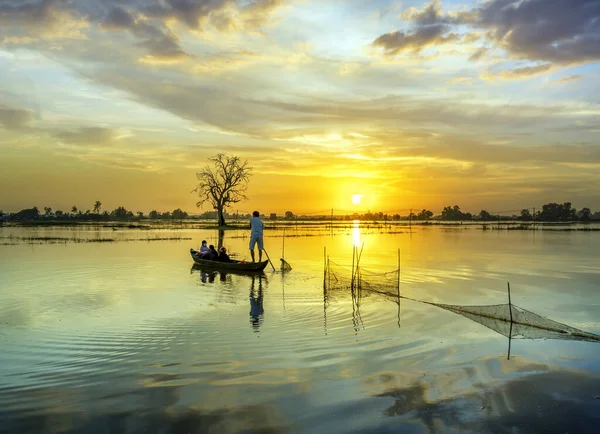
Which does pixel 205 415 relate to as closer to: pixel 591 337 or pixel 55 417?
pixel 55 417

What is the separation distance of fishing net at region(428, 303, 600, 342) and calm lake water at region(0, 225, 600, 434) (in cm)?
37

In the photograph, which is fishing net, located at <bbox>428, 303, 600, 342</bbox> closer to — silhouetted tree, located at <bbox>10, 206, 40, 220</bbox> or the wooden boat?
the wooden boat

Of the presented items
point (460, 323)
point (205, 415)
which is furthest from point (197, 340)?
point (460, 323)

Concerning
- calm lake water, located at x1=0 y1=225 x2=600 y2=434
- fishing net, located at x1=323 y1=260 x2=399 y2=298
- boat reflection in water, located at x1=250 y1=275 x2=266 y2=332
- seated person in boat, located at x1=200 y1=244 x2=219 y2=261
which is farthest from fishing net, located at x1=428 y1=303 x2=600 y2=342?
seated person in boat, located at x1=200 y1=244 x2=219 y2=261

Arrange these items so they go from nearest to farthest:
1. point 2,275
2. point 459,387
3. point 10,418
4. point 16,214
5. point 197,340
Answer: point 10,418
point 459,387
point 197,340
point 2,275
point 16,214

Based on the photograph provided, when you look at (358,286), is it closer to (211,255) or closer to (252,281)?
(252,281)

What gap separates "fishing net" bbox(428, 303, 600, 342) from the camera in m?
10.1

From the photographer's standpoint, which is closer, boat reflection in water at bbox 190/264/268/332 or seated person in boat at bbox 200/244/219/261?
boat reflection in water at bbox 190/264/268/332

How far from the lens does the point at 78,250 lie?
31.4m

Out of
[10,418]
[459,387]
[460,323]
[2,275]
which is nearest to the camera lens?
[10,418]

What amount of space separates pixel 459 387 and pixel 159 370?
484 cm

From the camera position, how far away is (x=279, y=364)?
811 cm

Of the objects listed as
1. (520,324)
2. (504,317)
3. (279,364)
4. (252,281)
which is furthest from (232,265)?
(279,364)

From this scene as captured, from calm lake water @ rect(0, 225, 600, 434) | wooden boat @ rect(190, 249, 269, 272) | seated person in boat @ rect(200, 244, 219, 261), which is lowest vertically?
calm lake water @ rect(0, 225, 600, 434)
